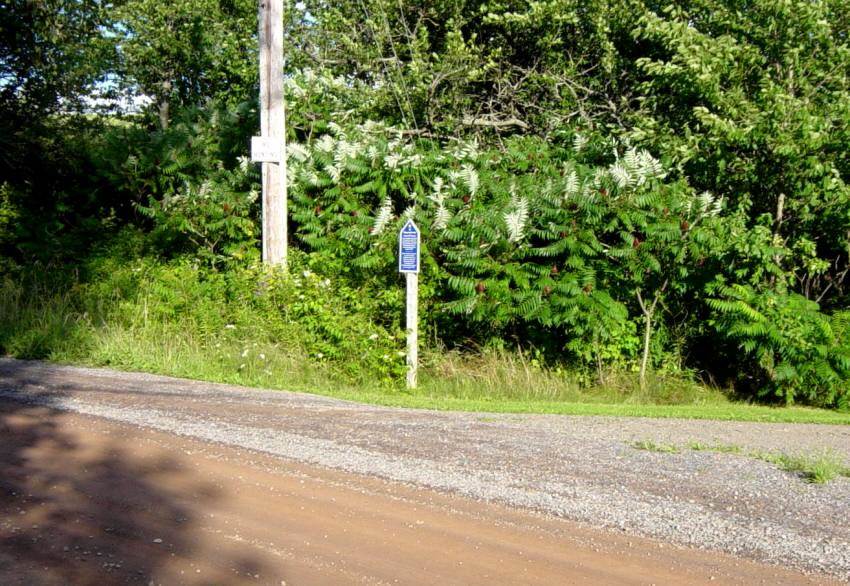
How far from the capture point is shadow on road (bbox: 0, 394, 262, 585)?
15.6ft

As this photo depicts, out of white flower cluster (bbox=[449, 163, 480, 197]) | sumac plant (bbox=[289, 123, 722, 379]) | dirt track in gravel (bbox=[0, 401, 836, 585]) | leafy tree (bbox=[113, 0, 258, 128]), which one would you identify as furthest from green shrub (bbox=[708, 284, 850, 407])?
leafy tree (bbox=[113, 0, 258, 128])

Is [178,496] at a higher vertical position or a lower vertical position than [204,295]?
lower

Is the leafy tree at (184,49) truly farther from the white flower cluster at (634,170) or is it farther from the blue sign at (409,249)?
the white flower cluster at (634,170)

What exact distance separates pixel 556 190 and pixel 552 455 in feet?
19.1

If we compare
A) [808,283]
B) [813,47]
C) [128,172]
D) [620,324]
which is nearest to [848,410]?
[808,283]

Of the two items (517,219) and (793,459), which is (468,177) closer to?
(517,219)

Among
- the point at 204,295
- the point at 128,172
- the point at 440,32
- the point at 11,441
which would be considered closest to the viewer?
the point at 11,441

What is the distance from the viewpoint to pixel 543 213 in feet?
39.7

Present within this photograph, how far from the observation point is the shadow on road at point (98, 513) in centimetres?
475

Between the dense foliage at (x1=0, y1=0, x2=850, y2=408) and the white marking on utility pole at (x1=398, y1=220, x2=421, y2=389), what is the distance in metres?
0.25

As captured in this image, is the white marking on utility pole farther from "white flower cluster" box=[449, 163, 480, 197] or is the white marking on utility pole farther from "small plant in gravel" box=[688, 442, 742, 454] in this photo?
"small plant in gravel" box=[688, 442, 742, 454]

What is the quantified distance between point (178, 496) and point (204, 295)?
7.72 metres

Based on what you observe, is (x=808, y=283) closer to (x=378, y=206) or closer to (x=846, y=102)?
(x=846, y=102)

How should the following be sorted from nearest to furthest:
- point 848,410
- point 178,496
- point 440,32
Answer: point 178,496, point 848,410, point 440,32
